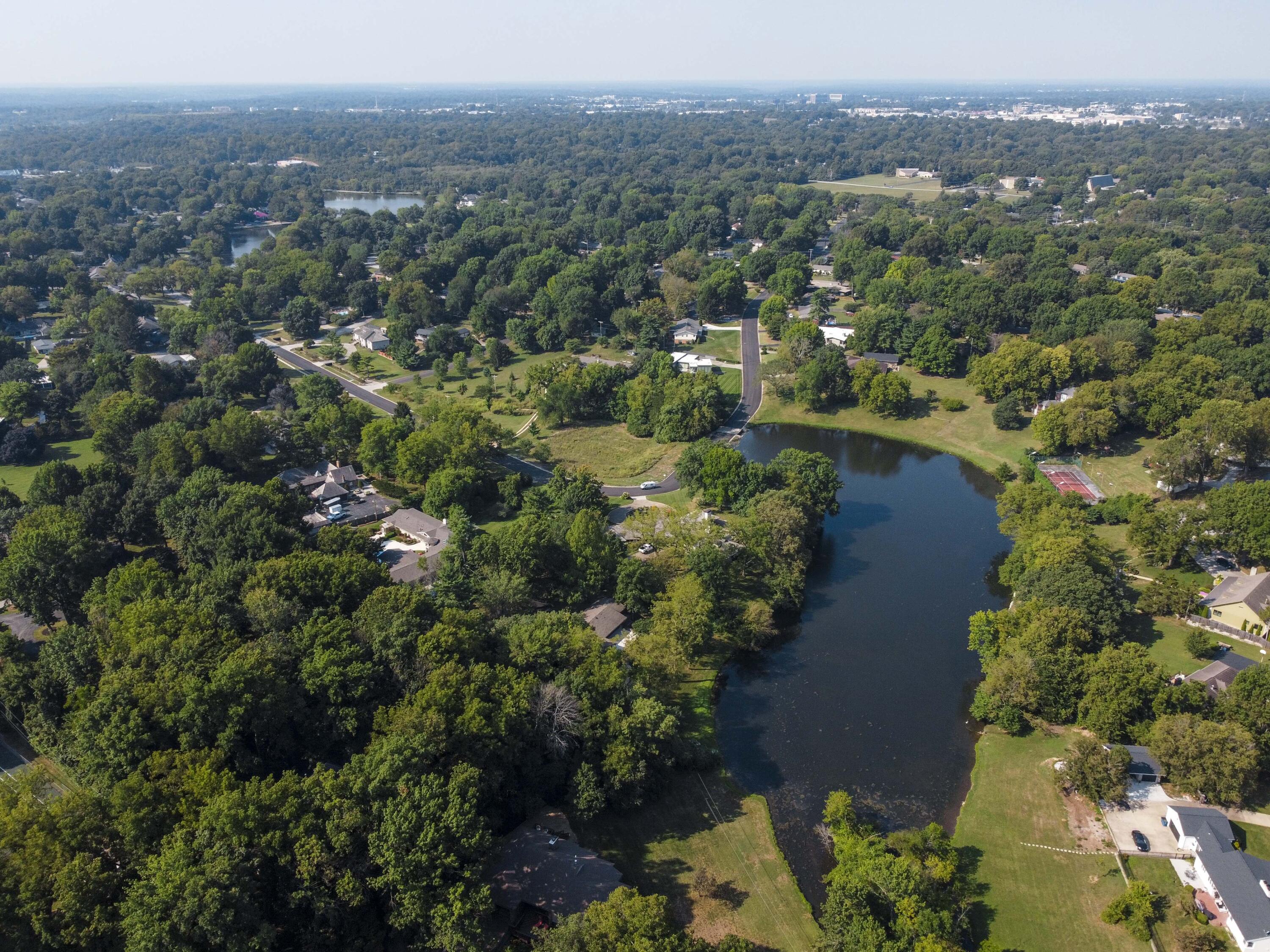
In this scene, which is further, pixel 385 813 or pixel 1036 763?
pixel 1036 763

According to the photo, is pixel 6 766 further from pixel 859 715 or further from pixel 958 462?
pixel 958 462

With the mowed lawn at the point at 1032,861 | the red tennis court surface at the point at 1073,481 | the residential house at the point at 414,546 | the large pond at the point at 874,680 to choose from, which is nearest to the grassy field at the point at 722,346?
the large pond at the point at 874,680

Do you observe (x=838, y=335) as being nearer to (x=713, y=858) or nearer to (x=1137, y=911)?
(x=713, y=858)

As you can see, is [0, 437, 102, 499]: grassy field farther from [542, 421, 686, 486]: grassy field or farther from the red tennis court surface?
the red tennis court surface

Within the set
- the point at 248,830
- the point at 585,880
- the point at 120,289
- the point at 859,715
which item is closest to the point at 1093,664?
the point at 859,715

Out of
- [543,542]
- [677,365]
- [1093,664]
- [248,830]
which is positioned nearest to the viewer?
[248,830]

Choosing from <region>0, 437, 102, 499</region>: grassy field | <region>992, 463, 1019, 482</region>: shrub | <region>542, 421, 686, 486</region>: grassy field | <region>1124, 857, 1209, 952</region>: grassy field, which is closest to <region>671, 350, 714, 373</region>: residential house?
<region>542, 421, 686, 486</region>: grassy field

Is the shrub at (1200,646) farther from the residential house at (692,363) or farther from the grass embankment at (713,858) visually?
the residential house at (692,363)
